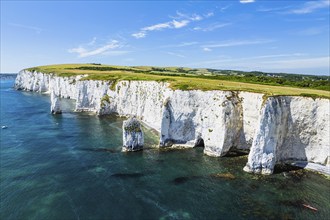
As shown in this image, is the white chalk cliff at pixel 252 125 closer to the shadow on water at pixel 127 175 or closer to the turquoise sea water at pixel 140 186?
the turquoise sea water at pixel 140 186

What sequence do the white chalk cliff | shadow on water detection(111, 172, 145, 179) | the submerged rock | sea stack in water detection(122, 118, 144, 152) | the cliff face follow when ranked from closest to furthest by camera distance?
the submerged rock < shadow on water detection(111, 172, 145, 179) < the cliff face < the white chalk cliff < sea stack in water detection(122, 118, 144, 152)

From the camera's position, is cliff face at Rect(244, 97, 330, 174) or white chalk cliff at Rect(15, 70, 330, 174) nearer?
cliff face at Rect(244, 97, 330, 174)

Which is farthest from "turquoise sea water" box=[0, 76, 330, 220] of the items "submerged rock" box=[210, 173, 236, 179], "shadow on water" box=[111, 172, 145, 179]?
"shadow on water" box=[111, 172, 145, 179]

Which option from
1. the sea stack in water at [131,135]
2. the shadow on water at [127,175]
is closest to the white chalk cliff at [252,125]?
the sea stack in water at [131,135]

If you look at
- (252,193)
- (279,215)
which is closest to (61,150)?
(252,193)

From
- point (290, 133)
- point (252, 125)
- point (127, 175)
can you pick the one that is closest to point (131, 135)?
point (127, 175)

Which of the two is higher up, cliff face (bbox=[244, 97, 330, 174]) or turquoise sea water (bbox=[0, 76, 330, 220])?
cliff face (bbox=[244, 97, 330, 174])

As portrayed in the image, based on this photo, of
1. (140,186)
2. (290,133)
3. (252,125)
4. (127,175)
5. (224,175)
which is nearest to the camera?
(140,186)

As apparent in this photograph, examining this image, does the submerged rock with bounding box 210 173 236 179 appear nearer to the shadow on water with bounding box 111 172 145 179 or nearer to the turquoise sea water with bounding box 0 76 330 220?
the turquoise sea water with bounding box 0 76 330 220

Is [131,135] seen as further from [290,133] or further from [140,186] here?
[290,133]
